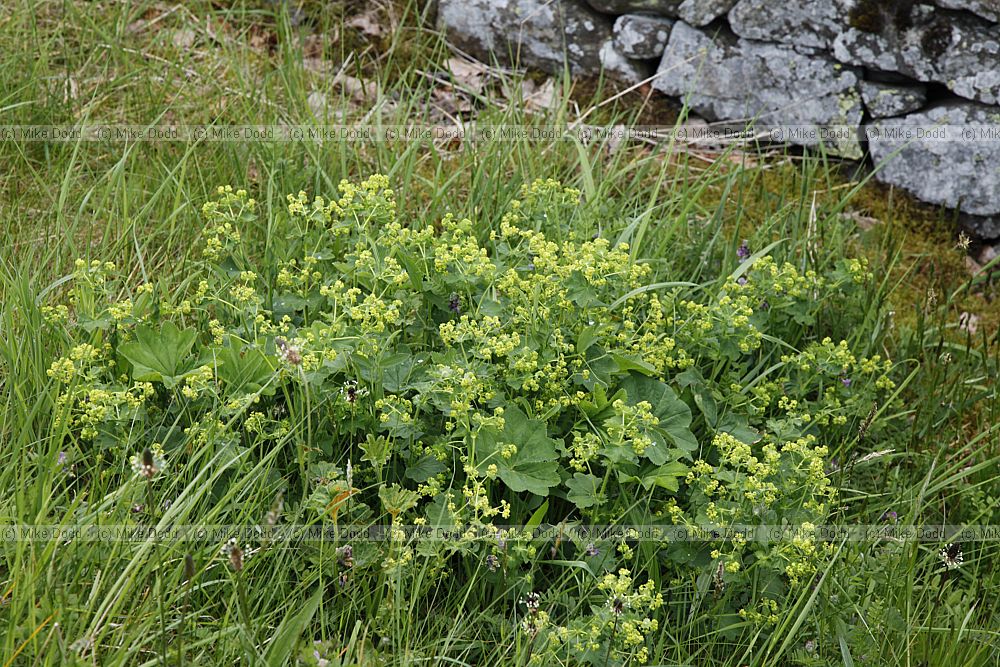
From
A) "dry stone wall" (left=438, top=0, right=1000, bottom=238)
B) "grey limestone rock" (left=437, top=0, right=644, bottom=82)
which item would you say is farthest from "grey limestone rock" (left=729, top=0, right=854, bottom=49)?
"grey limestone rock" (left=437, top=0, right=644, bottom=82)

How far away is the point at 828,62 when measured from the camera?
3.70m

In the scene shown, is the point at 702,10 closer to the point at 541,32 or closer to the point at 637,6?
the point at 637,6

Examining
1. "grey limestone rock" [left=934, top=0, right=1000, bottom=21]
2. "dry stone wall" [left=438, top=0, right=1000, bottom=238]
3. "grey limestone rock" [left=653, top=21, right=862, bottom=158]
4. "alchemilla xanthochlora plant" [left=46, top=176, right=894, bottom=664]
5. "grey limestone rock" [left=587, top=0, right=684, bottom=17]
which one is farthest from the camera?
"grey limestone rock" [left=587, top=0, right=684, bottom=17]

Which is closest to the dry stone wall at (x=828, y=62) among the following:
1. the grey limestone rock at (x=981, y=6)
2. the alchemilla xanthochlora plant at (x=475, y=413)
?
the grey limestone rock at (x=981, y=6)

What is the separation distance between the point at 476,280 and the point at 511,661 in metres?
0.92

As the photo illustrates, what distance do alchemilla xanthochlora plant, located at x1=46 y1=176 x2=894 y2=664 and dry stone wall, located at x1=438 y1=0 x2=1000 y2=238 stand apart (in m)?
1.51

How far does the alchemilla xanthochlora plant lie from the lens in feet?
6.46

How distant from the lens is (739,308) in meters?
2.36

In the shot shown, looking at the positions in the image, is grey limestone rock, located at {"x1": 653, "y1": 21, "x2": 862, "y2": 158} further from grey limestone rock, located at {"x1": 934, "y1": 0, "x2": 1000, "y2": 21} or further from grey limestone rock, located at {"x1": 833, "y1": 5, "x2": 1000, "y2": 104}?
grey limestone rock, located at {"x1": 934, "y1": 0, "x2": 1000, "y2": 21}

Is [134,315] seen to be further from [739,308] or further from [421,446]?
[739,308]

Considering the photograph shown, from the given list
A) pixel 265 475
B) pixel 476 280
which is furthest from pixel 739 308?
pixel 265 475

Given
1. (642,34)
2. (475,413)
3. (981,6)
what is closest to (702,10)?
(642,34)

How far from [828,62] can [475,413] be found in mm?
2523

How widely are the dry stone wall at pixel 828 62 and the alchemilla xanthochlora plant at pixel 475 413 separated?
4.96ft
